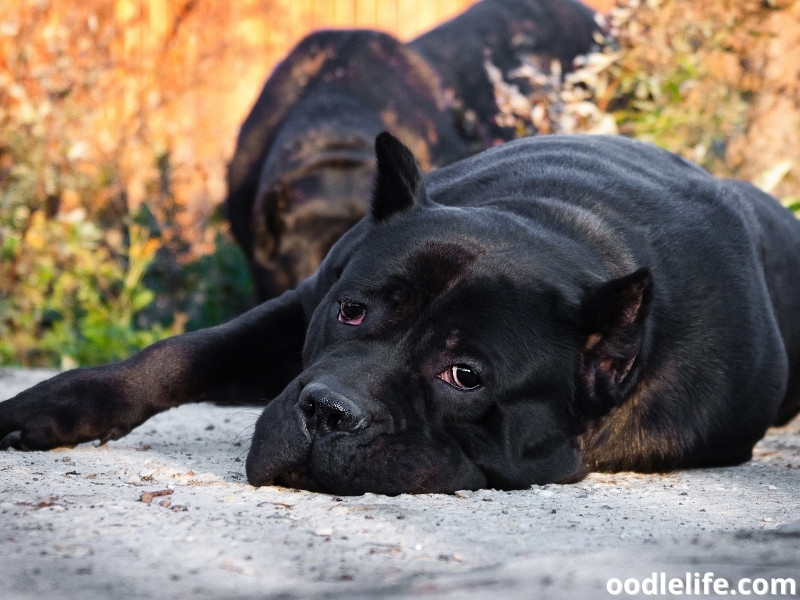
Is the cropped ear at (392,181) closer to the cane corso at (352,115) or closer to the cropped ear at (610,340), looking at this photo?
the cropped ear at (610,340)

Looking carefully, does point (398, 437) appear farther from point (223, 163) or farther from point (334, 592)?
point (223, 163)

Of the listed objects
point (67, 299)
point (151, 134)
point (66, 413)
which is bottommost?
point (67, 299)

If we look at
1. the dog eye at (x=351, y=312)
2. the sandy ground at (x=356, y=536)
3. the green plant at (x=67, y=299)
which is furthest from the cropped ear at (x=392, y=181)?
the green plant at (x=67, y=299)

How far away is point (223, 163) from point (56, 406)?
526 cm

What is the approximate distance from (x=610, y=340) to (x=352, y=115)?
3.55 meters

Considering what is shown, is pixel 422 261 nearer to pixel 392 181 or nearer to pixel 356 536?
pixel 392 181

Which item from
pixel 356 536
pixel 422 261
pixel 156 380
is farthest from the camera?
pixel 156 380

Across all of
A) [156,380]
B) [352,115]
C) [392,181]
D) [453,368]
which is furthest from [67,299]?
[453,368]

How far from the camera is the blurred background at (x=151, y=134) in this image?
19.4 feet

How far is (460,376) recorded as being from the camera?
256 centimetres

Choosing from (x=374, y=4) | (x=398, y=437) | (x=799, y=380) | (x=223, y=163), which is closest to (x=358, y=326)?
(x=398, y=437)

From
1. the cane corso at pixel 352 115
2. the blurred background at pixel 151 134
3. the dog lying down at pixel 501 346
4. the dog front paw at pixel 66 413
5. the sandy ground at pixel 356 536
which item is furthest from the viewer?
the blurred background at pixel 151 134

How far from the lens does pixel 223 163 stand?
26.3 ft

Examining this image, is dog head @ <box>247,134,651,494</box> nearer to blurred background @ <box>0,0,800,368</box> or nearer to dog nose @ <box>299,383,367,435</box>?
dog nose @ <box>299,383,367,435</box>
